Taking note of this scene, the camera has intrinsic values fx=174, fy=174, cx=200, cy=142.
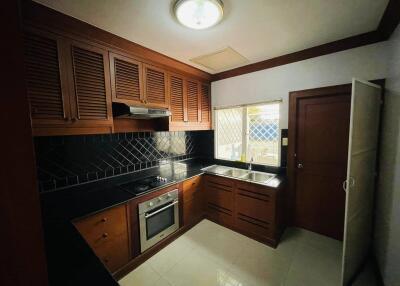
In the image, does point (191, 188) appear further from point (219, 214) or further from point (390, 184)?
point (390, 184)

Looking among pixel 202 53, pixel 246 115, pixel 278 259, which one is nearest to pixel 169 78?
pixel 202 53

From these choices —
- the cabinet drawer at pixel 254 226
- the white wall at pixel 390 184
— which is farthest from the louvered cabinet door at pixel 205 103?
the white wall at pixel 390 184

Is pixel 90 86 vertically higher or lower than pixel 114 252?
higher

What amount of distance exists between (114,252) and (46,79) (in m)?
1.65

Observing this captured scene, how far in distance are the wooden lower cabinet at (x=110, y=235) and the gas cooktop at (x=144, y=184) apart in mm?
225

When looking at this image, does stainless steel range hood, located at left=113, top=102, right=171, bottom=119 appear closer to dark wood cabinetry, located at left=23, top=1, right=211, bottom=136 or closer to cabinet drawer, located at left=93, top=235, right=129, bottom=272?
dark wood cabinetry, located at left=23, top=1, right=211, bottom=136

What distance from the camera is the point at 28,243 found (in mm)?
409

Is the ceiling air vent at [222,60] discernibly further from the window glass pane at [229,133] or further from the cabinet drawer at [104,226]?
the cabinet drawer at [104,226]

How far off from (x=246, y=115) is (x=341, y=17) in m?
1.53

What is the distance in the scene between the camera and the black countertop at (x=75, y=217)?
819 mm

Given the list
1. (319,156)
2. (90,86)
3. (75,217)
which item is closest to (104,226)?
(75,217)

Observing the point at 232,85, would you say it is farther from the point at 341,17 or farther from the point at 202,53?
the point at 341,17

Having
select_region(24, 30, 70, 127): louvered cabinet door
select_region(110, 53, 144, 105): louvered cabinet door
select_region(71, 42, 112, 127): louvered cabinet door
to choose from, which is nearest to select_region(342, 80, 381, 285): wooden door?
select_region(110, 53, 144, 105): louvered cabinet door

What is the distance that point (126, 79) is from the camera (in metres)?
1.92
